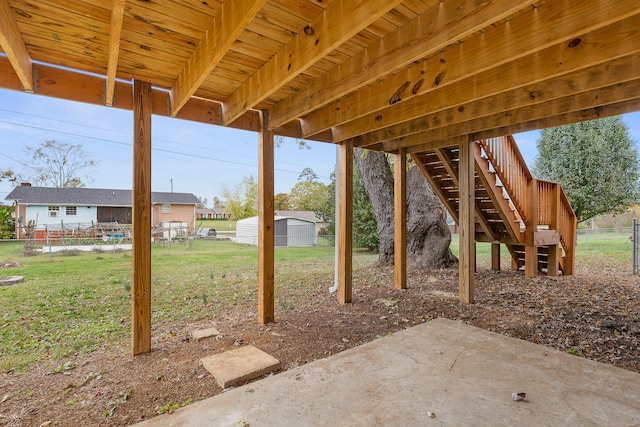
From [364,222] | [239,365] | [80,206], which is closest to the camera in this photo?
[239,365]

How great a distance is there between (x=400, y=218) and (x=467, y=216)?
3.18ft

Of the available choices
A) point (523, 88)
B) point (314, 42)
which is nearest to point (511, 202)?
point (523, 88)

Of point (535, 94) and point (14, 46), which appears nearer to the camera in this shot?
point (14, 46)

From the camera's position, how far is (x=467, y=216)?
3.99 meters

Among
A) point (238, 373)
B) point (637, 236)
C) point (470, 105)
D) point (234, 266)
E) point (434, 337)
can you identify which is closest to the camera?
point (238, 373)

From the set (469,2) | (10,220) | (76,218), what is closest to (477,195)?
(469,2)

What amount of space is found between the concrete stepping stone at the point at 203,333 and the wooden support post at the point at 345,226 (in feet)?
5.52

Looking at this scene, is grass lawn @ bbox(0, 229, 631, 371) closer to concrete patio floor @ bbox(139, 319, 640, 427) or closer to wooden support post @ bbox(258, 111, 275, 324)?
wooden support post @ bbox(258, 111, 275, 324)

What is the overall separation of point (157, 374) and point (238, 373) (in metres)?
0.63

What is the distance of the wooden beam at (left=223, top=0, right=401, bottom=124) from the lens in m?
1.48

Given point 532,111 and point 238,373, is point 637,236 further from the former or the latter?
point 238,373

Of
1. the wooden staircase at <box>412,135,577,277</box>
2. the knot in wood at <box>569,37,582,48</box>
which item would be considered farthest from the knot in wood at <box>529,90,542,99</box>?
the wooden staircase at <box>412,135,577,277</box>

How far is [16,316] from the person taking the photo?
347 centimetres

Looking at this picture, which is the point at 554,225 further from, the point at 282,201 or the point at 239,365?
the point at 282,201
